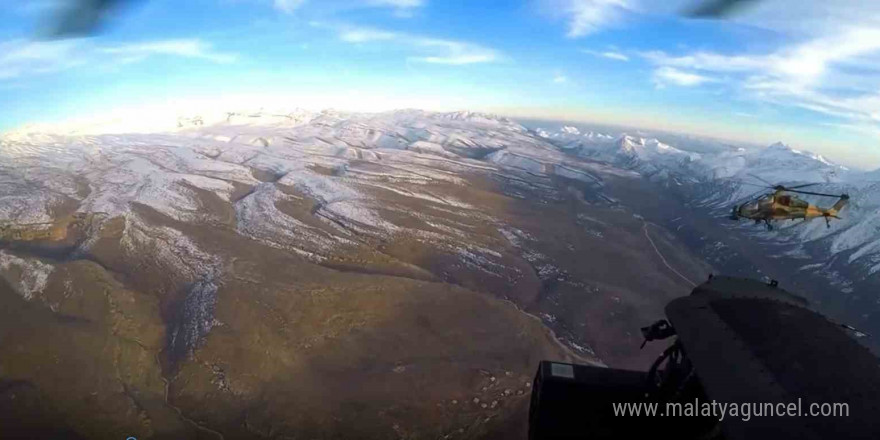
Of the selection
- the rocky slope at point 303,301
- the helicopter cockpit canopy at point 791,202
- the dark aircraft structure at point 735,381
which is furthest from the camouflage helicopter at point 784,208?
the rocky slope at point 303,301

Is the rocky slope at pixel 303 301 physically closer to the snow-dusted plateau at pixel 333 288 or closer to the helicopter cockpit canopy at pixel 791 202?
the snow-dusted plateau at pixel 333 288

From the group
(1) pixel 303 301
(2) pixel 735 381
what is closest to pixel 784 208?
(2) pixel 735 381

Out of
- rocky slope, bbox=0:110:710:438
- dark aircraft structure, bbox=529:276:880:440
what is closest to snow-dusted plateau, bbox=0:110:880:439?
rocky slope, bbox=0:110:710:438

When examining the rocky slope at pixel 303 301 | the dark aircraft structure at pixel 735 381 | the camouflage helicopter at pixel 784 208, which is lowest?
the rocky slope at pixel 303 301

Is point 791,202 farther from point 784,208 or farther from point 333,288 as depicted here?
point 333,288

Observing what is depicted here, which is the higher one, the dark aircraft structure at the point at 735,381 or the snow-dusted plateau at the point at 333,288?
the dark aircraft structure at the point at 735,381

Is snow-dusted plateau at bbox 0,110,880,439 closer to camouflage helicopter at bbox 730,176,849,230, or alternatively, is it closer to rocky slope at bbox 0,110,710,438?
rocky slope at bbox 0,110,710,438
